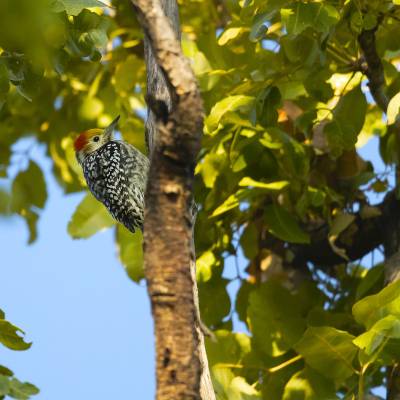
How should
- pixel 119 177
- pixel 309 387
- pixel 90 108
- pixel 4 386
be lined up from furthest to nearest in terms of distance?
pixel 90 108 → pixel 119 177 → pixel 309 387 → pixel 4 386

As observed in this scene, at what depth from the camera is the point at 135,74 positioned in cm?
531

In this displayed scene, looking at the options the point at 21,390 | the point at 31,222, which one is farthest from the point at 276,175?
the point at 21,390

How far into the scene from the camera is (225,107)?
3986 millimetres

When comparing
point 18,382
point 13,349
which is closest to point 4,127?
point 13,349

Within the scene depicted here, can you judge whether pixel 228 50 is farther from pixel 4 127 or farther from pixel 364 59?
pixel 4 127

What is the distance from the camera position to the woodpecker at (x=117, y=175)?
16.6ft

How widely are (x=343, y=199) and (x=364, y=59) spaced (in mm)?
868

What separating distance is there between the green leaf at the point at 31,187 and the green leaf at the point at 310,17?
8.13 ft

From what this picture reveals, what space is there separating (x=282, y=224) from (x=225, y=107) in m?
0.73

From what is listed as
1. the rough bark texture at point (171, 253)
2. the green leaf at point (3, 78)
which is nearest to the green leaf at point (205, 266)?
the green leaf at point (3, 78)

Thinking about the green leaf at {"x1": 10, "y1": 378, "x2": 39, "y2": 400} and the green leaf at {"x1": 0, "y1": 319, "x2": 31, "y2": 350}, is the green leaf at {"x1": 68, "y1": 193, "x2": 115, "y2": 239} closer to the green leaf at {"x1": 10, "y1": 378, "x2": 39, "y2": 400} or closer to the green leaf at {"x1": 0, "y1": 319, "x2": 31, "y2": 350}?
the green leaf at {"x1": 0, "y1": 319, "x2": 31, "y2": 350}

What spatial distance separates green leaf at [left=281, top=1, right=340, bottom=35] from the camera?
139 inches

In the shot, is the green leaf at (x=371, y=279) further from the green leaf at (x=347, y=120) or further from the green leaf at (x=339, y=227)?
the green leaf at (x=347, y=120)

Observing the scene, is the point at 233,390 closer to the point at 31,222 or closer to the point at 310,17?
A: the point at 310,17
